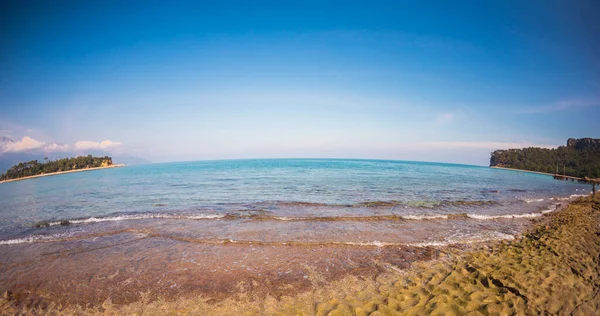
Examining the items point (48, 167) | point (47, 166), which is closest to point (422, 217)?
point (48, 167)

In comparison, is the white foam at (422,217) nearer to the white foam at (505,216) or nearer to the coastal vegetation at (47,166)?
the white foam at (505,216)

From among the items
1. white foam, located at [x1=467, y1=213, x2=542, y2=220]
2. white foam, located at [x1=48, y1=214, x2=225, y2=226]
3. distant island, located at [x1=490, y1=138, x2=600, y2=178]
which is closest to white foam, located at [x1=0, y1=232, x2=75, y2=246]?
white foam, located at [x1=48, y1=214, x2=225, y2=226]

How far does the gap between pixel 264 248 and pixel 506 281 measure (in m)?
7.38

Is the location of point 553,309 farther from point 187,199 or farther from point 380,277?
point 187,199

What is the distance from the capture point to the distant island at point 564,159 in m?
56.9

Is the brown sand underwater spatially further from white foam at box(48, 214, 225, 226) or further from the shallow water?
white foam at box(48, 214, 225, 226)

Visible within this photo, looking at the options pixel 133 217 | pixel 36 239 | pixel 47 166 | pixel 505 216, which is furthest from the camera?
pixel 47 166

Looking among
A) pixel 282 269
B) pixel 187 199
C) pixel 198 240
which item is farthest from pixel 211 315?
pixel 187 199

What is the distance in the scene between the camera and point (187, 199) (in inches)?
744

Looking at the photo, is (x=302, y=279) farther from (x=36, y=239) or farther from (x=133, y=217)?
(x=36, y=239)

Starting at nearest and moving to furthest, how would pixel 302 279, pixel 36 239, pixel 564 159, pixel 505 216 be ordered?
pixel 302 279, pixel 36 239, pixel 505 216, pixel 564 159

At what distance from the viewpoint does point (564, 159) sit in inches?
2793

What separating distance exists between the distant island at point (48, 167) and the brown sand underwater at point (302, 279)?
328 ft

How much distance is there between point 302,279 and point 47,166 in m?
121
